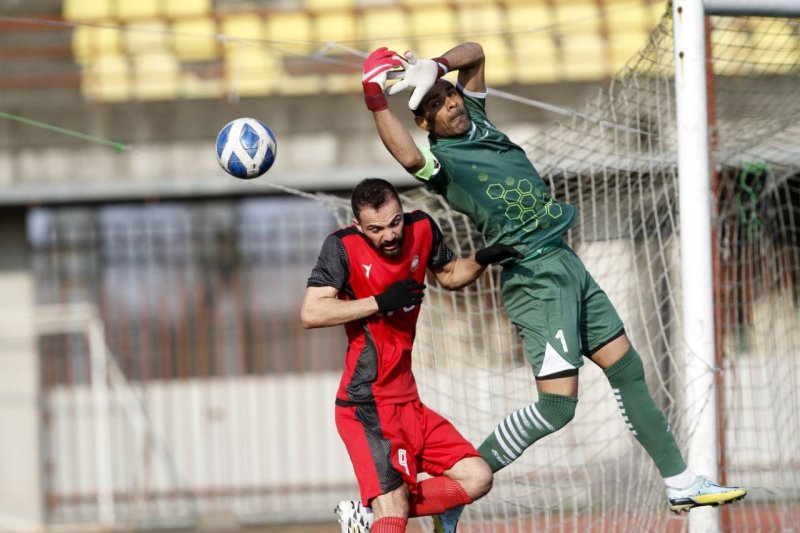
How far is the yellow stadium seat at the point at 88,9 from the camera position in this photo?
12344 mm

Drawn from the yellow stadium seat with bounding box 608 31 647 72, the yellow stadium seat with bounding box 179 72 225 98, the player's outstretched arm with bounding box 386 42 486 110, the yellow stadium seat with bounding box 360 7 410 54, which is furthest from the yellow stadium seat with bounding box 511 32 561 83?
the player's outstretched arm with bounding box 386 42 486 110

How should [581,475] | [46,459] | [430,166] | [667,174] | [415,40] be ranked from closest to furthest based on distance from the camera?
[430,166] < [667,174] < [581,475] < [46,459] < [415,40]

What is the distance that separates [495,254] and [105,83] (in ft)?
26.3

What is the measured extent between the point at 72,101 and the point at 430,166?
24.9 ft

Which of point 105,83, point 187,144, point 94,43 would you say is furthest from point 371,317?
point 94,43

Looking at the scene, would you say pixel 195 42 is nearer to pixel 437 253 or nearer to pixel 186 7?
pixel 186 7

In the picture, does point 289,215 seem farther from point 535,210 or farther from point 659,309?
point 535,210

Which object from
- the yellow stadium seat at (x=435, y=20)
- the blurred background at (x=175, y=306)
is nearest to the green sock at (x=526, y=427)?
the blurred background at (x=175, y=306)

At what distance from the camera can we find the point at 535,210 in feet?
15.7

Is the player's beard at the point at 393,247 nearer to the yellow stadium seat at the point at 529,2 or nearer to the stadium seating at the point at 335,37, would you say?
the stadium seating at the point at 335,37

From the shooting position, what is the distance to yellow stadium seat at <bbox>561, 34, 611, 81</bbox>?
37.0 feet

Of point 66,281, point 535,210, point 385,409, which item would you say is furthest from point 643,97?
point 66,281

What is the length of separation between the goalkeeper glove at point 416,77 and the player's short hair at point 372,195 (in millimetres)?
344

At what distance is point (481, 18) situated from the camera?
475 inches
